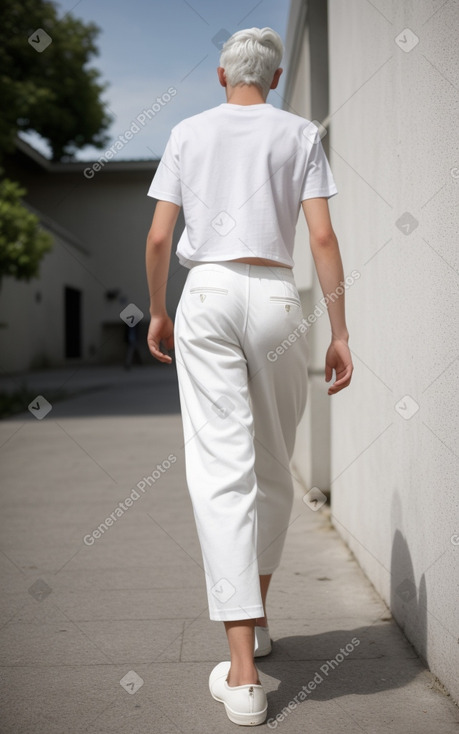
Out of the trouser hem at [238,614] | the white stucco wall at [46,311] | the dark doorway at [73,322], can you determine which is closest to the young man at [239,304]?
the trouser hem at [238,614]

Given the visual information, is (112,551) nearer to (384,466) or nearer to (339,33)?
(384,466)

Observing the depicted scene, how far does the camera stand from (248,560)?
2.34 m

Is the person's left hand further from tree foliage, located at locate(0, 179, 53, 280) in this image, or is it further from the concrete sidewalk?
tree foliage, located at locate(0, 179, 53, 280)

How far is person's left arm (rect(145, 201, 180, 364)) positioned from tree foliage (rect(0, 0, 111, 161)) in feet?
84.9

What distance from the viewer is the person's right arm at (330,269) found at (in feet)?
8.14

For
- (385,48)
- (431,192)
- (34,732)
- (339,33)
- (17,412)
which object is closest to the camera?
(34,732)

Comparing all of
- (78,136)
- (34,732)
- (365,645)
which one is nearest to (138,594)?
(365,645)

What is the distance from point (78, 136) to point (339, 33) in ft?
112

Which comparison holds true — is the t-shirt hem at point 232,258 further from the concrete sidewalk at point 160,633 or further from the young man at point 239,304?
the concrete sidewalk at point 160,633

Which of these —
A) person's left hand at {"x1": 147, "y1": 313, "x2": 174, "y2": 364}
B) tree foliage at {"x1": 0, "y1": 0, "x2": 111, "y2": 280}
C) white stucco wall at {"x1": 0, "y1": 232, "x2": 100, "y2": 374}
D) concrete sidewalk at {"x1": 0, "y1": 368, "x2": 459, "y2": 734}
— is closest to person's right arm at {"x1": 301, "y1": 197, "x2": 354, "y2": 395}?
person's left hand at {"x1": 147, "y1": 313, "x2": 174, "y2": 364}

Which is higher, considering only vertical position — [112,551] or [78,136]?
[78,136]

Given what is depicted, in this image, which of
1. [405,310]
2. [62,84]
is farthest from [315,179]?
[62,84]

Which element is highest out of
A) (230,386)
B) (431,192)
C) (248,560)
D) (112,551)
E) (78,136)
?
(78,136)

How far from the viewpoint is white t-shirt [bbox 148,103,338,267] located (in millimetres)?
2453
